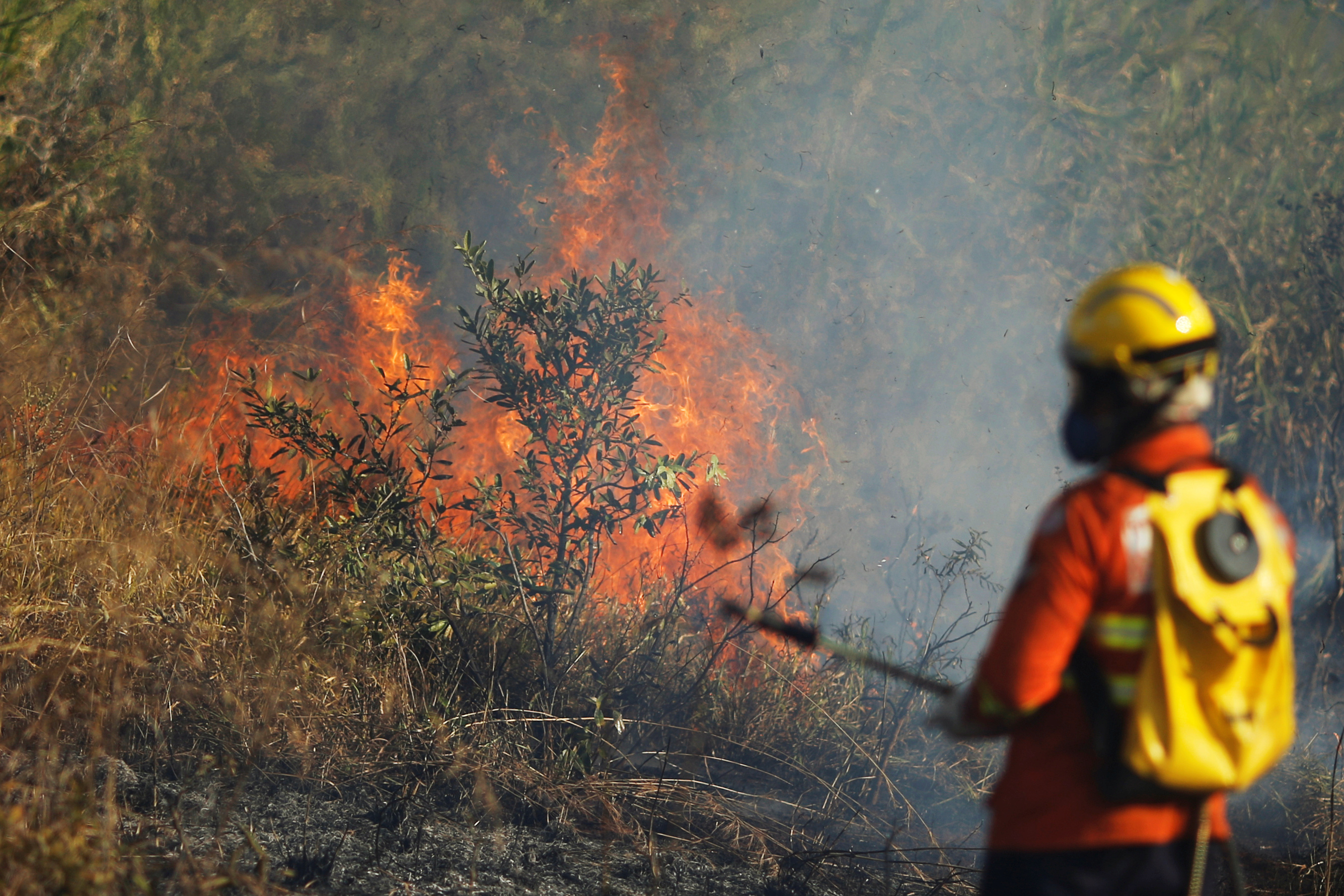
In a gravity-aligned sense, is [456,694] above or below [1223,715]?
below

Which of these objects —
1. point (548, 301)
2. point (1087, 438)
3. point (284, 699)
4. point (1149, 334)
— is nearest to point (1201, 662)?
point (1087, 438)

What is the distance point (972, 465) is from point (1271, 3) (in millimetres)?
4735

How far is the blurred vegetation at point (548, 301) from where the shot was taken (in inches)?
146

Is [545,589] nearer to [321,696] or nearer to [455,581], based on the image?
[455,581]

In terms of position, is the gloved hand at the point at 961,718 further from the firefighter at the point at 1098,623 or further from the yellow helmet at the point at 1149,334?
the yellow helmet at the point at 1149,334

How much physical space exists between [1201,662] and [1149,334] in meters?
0.58

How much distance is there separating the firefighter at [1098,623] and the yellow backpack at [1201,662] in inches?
1.2

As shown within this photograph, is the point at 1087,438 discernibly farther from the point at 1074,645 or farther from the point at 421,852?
the point at 421,852

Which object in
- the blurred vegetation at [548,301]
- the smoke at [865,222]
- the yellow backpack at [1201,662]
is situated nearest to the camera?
the yellow backpack at [1201,662]

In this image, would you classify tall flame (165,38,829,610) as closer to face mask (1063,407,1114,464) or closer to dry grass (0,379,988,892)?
dry grass (0,379,988,892)

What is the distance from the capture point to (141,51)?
7.36 metres

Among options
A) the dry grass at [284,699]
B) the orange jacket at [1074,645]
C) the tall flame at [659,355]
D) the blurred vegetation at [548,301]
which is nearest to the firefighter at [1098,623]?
the orange jacket at [1074,645]

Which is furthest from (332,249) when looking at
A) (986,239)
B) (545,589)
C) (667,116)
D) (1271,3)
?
(1271,3)

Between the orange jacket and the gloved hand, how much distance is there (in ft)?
0.07
